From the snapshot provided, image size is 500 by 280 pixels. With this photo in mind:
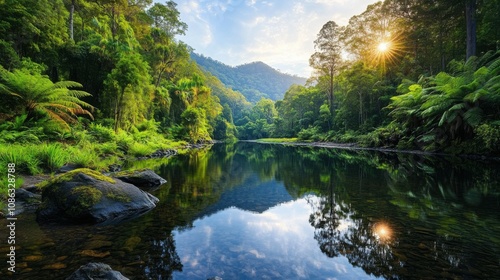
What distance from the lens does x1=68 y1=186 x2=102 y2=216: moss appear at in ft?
14.7

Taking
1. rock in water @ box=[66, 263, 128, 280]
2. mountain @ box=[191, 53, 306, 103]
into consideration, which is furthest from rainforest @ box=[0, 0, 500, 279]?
mountain @ box=[191, 53, 306, 103]

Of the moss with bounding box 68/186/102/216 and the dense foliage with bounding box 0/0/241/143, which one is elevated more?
the dense foliage with bounding box 0/0/241/143

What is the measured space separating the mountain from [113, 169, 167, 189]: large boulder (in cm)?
13645

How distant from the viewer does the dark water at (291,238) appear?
3.06 meters

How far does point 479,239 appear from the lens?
12.3ft

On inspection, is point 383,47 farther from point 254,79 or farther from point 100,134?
point 254,79

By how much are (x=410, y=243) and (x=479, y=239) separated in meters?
1.06

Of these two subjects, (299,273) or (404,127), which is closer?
(299,273)

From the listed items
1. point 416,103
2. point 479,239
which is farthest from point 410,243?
point 416,103

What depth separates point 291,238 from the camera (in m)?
4.27

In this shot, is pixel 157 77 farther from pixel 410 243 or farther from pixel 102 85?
pixel 410 243

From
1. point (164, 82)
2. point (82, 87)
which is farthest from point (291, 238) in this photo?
point (164, 82)

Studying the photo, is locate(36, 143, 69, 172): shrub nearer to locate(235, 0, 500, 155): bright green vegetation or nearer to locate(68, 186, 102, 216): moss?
locate(68, 186, 102, 216): moss

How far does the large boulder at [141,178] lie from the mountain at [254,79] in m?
136
